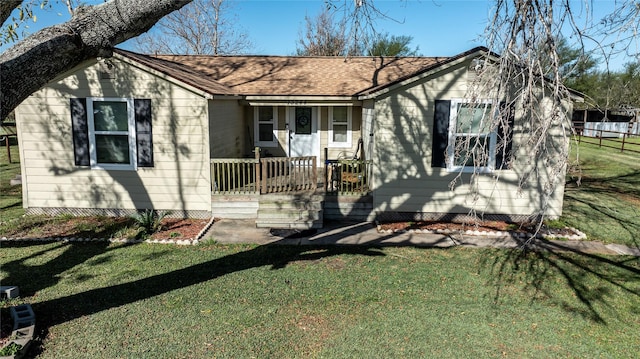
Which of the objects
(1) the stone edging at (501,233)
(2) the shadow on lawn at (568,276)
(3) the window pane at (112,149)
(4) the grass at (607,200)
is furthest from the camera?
(3) the window pane at (112,149)

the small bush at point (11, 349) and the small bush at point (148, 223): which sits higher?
the small bush at point (148, 223)

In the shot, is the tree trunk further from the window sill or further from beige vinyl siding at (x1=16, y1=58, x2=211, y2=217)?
the window sill

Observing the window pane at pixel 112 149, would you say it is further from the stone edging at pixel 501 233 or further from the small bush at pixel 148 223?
the stone edging at pixel 501 233

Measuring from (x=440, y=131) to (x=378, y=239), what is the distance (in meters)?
2.86

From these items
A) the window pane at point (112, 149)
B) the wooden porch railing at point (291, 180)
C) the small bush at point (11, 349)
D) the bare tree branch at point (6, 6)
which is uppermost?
the bare tree branch at point (6, 6)

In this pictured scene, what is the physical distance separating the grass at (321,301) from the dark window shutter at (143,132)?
7.71ft

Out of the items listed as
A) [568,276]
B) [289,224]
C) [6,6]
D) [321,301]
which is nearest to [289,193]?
[289,224]

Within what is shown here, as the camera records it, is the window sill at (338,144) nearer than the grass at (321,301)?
No

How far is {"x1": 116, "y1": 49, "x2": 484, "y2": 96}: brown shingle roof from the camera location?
11.5 metres

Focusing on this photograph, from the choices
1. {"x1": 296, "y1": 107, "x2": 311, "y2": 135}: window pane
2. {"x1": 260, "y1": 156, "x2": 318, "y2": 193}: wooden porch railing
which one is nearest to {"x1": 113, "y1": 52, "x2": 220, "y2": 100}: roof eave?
{"x1": 260, "y1": 156, "x2": 318, "y2": 193}: wooden porch railing

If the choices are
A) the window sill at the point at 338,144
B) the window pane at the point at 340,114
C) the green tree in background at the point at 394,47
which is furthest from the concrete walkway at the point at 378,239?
the green tree in background at the point at 394,47

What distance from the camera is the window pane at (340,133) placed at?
12750 mm

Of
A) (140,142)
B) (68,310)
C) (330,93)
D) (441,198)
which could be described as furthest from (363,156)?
(68,310)

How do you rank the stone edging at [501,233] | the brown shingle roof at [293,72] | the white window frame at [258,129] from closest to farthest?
the stone edging at [501,233] < the brown shingle roof at [293,72] < the white window frame at [258,129]
